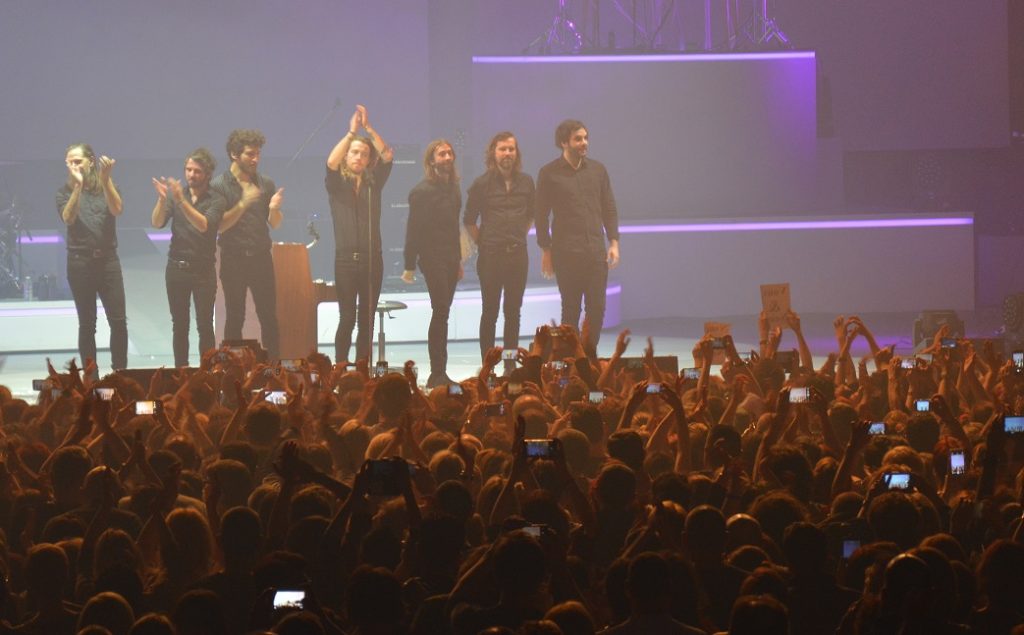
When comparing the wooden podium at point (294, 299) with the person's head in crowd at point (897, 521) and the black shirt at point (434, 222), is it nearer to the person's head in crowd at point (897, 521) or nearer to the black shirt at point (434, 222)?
the black shirt at point (434, 222)

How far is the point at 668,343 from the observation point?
36.0 ft

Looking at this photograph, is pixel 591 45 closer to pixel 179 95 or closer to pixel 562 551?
pixel 179 95

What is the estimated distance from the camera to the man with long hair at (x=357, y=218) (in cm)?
752

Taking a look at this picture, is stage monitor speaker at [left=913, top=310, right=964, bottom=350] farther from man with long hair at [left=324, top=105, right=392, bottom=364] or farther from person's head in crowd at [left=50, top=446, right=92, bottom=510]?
person's head in crowd at [left=50, top=446, right=92, bottom=510]

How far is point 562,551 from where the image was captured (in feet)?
9.13

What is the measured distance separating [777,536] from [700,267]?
10.4 meters

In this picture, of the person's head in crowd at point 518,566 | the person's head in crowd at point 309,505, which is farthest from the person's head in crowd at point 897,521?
the person's head in crowd at point 309,505

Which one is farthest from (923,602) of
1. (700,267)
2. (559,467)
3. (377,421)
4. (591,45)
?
(591,45)

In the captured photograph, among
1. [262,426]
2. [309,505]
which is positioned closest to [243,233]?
[262,426]

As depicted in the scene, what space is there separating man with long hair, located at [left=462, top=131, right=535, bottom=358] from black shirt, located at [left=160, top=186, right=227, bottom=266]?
133 centimetres

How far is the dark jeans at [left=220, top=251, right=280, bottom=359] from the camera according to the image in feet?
25.4

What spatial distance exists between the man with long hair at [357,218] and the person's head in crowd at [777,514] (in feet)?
14.6

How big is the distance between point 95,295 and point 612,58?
6831 mm

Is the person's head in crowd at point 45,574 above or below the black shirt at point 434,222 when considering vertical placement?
below
